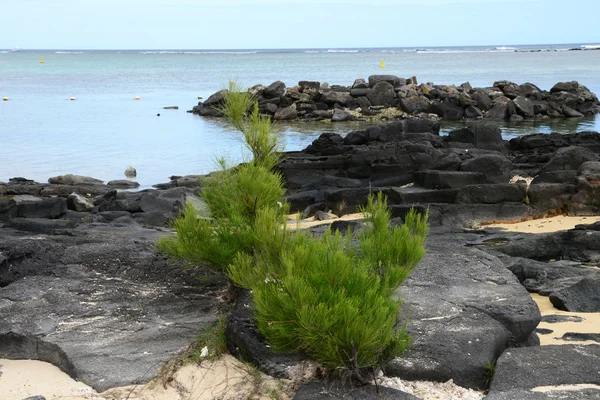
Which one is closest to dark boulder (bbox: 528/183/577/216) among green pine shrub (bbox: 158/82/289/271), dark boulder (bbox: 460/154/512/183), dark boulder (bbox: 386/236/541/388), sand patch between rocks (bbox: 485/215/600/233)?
sand patch between rocks (bbox: 485/215/600/233)

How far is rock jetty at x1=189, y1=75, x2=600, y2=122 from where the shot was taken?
113 feet

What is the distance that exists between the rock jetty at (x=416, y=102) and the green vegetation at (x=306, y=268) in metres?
28.7

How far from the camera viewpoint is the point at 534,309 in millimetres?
5070

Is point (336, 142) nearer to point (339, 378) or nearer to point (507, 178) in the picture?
point (507, 178)

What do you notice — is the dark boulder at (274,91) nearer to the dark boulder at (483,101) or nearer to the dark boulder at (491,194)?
the dark boulder at (483,101)

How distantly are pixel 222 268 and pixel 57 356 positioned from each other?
1.31 meters

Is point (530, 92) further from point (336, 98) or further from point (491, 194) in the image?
point (491, 194)

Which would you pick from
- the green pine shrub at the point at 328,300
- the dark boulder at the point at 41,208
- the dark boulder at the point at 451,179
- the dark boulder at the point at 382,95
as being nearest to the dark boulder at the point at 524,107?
the dark boulder at the point at 382,95

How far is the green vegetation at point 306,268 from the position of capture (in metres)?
3.95

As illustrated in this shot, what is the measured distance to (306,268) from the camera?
418 cm

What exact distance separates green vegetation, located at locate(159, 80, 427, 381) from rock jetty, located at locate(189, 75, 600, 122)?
1129 inches

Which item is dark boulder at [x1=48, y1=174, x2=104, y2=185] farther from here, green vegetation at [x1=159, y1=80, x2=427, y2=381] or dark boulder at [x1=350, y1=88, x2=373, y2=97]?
dark boulder at [x1=350, y1=88, x2=373, y2=97]

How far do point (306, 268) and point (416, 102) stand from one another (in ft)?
107

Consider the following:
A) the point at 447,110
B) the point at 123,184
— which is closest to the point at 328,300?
the point at 123,184
